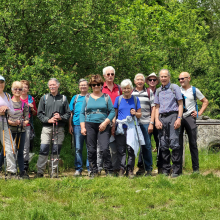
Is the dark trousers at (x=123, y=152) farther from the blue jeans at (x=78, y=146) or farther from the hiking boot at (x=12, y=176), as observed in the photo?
the hiking boot at (x=12, y=176)

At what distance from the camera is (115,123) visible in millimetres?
6766

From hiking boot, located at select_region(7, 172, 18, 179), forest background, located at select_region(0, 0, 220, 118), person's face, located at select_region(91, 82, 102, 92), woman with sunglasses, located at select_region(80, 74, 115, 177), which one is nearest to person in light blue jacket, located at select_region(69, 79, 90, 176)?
woman with sunglasses, located at select_region(80, 74, 115, 177)

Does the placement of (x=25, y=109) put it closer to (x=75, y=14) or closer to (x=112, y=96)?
(x=112, y=96)

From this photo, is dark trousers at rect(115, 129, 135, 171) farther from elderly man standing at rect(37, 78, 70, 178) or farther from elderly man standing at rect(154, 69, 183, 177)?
elderly man standing at rect(37, 78, 70, 178)

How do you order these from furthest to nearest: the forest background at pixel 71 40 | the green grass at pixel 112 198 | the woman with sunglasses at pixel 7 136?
1. the forest background at pixel 71 40
2. the woman with sunglasses at pixel 7 136
3. the green grass at pixel 112 198

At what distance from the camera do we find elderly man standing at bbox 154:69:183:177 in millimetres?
6570

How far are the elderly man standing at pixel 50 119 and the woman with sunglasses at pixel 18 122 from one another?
0.45 m

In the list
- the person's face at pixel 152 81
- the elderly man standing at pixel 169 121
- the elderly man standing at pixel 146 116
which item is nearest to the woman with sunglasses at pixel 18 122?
the elderly man standing at pixel 146 116

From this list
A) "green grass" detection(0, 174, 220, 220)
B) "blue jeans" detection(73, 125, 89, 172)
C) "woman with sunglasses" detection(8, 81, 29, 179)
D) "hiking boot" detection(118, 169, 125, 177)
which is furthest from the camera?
"blue jeans" detection(73, 125, 89, 172)

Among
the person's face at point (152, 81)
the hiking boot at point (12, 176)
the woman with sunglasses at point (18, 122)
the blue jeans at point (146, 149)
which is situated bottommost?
the hiking boot at point (12, 176)

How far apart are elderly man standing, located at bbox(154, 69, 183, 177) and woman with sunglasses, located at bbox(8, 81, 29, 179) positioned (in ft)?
8.25

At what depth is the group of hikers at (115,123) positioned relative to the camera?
6.45 metres

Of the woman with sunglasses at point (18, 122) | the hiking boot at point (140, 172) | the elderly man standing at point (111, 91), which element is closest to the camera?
the woman with sunglasses at point (18, 122)

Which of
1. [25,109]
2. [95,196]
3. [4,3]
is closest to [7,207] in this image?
[95,196]
